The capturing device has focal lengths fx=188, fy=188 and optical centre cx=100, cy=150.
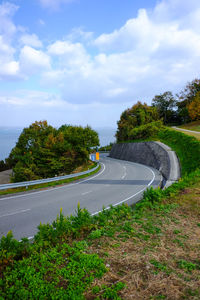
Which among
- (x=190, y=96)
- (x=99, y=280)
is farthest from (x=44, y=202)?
(x=190, y=96)

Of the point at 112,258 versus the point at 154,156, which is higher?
the point at 154,156

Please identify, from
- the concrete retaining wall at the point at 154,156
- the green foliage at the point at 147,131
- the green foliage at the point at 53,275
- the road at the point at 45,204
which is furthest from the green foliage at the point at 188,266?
the green foliage at the point at 147,131

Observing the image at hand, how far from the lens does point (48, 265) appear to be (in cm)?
380

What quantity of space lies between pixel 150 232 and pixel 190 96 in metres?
62.4

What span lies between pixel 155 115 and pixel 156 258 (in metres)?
50.0

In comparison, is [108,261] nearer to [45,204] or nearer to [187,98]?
[45,204]

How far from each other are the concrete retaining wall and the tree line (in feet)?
10.8

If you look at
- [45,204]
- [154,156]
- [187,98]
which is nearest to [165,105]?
[187,98]

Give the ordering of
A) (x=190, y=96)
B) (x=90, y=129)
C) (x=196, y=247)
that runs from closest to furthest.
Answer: (x=196, y=247)
(x=90, y=129)
(x=190, y=96)

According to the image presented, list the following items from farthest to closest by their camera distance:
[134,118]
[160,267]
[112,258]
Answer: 1. [134,118]
2. [112,258]
3. [160,267]

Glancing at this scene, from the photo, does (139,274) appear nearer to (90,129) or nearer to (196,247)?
(196,247)

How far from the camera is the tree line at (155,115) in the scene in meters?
42.1

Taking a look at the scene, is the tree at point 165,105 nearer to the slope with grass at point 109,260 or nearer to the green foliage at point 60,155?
the green foliage at point 60,155

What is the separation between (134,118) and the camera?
49.3 meters
